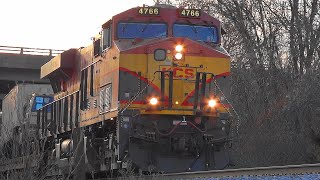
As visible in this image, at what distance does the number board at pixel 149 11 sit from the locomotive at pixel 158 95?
0.02 m

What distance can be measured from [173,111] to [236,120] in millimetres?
1791

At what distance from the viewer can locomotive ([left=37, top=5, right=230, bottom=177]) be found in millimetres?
12141

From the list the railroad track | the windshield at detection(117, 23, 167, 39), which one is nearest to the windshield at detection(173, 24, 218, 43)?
the windshield at detection(117, 23, 167, 39)

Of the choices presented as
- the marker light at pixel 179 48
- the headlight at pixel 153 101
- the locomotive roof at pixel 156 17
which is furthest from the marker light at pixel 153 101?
the locomotive roof at pixel 156 17

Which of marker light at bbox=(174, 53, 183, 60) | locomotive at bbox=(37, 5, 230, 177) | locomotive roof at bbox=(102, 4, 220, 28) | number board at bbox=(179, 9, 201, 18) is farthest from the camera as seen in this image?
number board at bbox=(179, 9, 201, 18)

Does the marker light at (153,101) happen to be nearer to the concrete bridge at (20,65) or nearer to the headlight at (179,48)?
the headlight at (179,48)

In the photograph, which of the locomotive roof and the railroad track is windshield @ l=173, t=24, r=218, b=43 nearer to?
the locomotive roof

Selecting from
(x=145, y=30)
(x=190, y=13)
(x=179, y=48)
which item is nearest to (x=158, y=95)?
(x=179, y=48)

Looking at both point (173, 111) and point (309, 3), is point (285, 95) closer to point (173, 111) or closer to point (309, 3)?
point (309, 3)

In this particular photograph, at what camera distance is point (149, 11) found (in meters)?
13.1

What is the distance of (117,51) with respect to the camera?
41.4 ft

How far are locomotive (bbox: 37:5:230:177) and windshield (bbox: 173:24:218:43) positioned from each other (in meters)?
0.02

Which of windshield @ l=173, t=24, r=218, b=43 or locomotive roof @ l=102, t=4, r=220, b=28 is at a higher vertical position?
locomotive roof @ l=102, t=4, r=220, b=28

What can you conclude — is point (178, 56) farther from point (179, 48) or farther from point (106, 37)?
point (106, 37)
